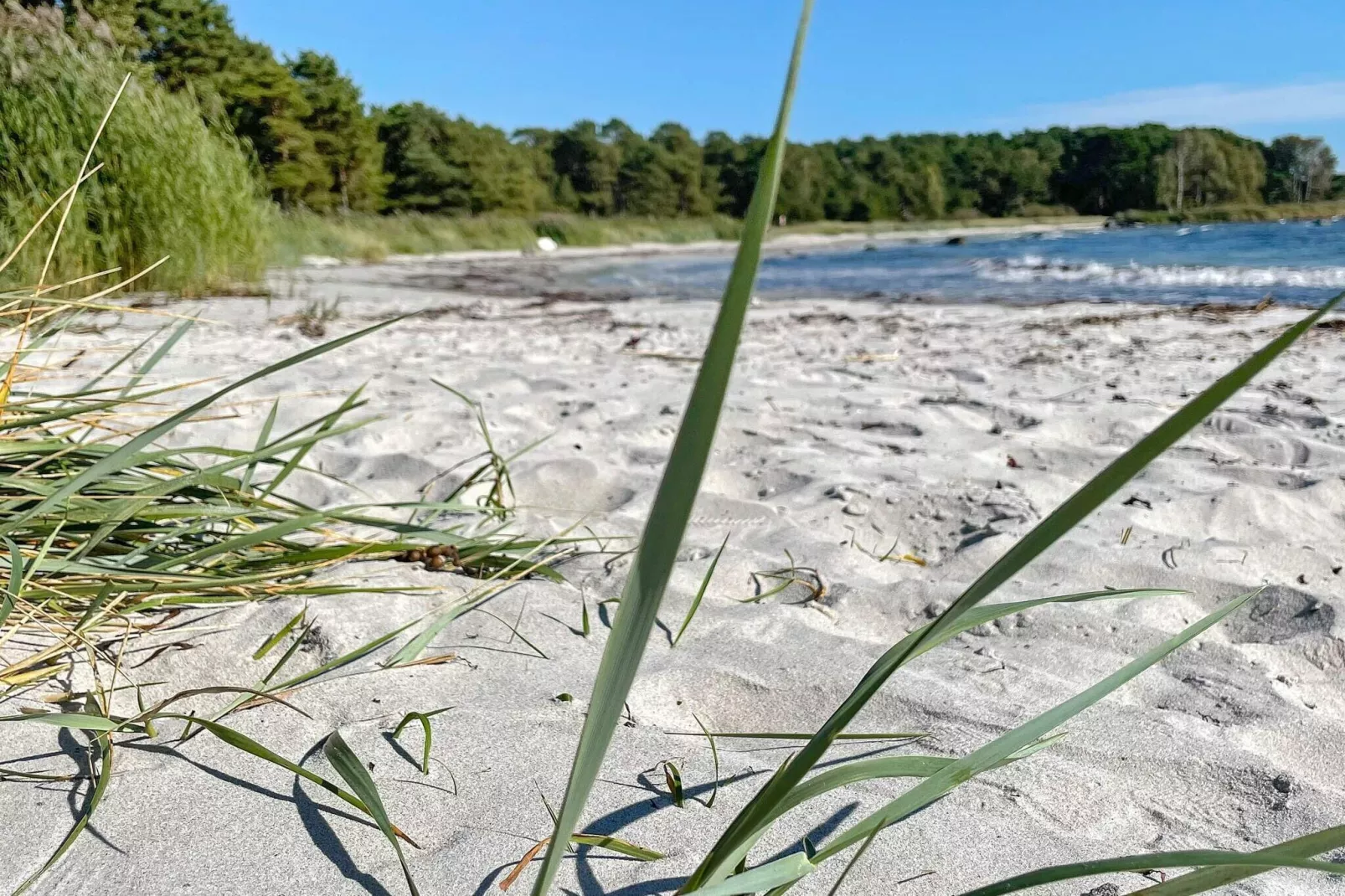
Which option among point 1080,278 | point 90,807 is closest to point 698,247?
point 1080,278

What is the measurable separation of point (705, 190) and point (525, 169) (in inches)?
782

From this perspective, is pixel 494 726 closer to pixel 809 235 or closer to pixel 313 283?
pixel 313 283

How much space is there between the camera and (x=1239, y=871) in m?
0.53

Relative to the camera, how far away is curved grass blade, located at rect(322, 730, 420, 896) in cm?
Result: 67

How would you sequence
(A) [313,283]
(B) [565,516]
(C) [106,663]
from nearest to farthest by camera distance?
(C) [106,663]
(B) [565,516]
(A) [313,283]

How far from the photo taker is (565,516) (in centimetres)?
176

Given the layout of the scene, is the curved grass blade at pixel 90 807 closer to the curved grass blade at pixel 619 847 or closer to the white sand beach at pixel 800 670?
the white sand beach at pixel 800 670

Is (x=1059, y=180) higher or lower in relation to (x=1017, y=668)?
higher

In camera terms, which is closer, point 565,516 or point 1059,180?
point 565,516

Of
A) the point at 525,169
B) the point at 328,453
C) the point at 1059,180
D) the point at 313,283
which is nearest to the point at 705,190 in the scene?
the point at 525,169

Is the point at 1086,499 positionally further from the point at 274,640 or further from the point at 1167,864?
the point at 274,640

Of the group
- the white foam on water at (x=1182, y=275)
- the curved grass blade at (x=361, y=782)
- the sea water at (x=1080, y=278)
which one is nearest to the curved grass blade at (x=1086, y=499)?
the curved grass blade at (x=361, y=782)

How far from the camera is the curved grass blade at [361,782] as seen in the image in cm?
67

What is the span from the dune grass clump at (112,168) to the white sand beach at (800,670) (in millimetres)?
3549
